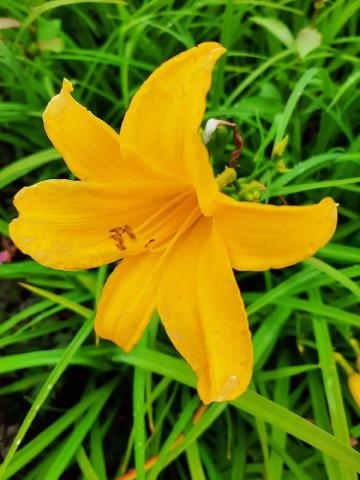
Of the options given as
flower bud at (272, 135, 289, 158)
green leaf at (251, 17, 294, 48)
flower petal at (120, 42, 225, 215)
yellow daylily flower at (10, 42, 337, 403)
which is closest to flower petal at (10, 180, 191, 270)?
yellow daylily flower at (10, 42, 337, 403)

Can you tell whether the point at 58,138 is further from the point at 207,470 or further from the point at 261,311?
the point at 207,470

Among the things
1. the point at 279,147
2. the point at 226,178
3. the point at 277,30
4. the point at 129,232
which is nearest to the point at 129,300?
the point at 129,232

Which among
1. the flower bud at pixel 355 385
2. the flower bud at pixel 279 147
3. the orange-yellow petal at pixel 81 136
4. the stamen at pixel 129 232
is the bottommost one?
the flower bud at pixel 355 385

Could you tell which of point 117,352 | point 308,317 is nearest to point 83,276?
point 117,352

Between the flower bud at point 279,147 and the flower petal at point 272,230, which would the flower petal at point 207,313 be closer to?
the flower petal at point 272,230

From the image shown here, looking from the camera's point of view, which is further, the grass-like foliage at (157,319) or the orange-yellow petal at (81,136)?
the grass-like foliage at (157,319)

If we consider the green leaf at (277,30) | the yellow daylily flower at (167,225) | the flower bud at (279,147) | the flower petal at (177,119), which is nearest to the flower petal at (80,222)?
the yellow daylily flower at (167,225)

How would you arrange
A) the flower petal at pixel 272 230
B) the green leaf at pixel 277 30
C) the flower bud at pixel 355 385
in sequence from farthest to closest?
1. the green leaf at pixel 277 30
2. the flower bud at pixel 355 385
3. the flower petal at pixel 272 230

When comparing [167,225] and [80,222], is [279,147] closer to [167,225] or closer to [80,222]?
[167,225]
